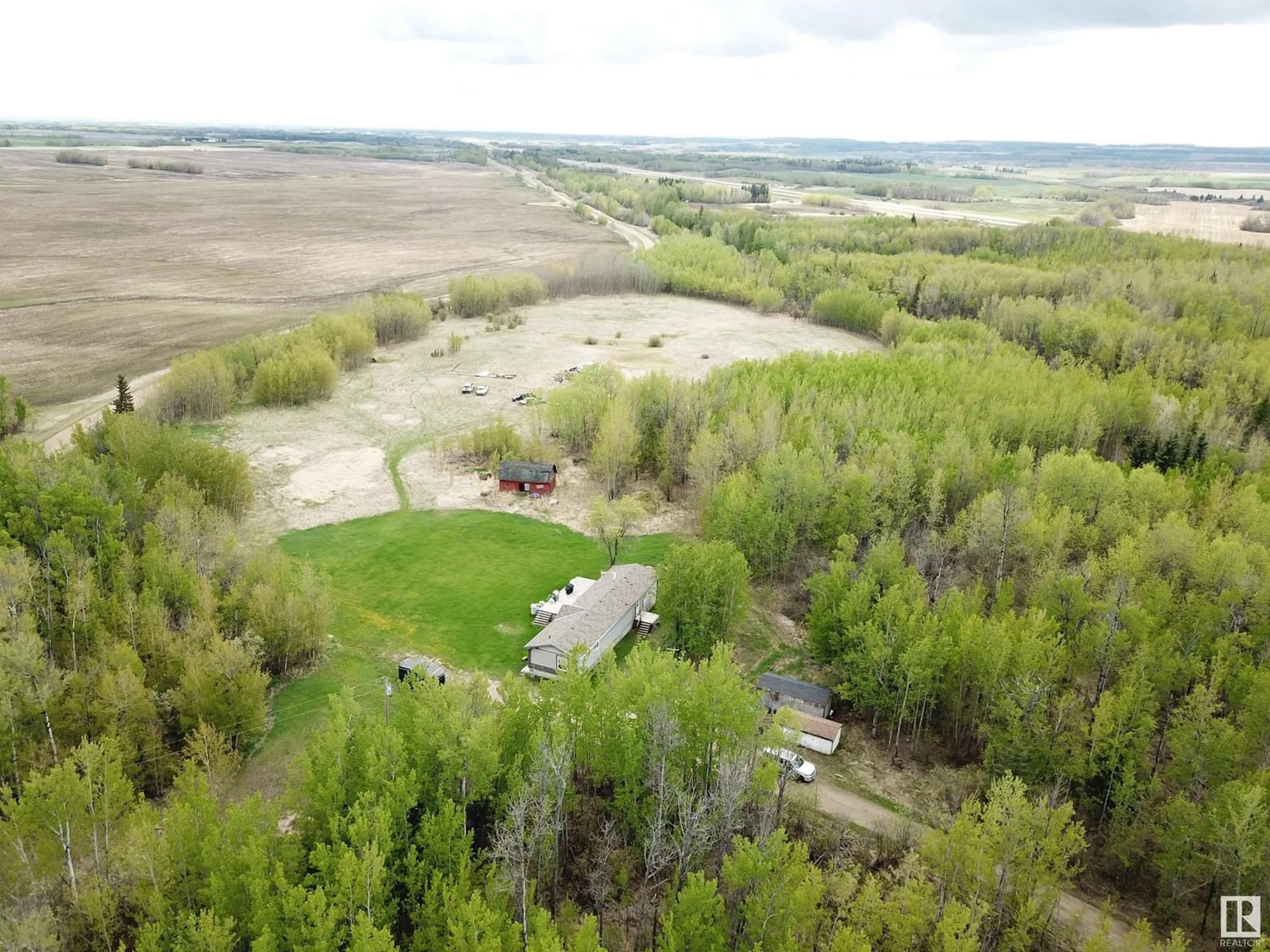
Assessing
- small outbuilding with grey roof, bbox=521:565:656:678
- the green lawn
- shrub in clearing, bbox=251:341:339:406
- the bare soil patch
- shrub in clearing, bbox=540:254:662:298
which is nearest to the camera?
the green lawn

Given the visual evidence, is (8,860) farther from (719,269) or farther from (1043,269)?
(1043,269)

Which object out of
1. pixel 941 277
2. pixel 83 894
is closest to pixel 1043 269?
pixel 941 277

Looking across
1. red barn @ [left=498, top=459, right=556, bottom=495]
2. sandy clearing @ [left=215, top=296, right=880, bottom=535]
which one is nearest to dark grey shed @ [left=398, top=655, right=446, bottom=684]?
sandy clearing @ [left=215, top=296, right=880, bottom=535]

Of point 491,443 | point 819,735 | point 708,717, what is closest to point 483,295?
point 491,443

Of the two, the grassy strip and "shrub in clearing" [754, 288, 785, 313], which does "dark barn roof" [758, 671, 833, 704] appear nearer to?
the grassy strip

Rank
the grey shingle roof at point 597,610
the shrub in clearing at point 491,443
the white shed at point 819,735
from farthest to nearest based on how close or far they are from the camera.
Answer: the shrub in clearing at point 491,443
the grey shingle roof at point 597,610
the white shed at point 819,735

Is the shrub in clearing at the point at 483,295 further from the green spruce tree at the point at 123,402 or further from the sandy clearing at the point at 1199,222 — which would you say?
the sandy clearing at the point at 1199,222

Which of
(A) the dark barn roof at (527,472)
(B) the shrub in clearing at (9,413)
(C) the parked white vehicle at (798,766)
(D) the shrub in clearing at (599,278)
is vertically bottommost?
(C) the parked white vehicle at (798,766)

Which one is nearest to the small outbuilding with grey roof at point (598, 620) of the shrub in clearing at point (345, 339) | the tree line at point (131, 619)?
the tree line at point (131, 619)
